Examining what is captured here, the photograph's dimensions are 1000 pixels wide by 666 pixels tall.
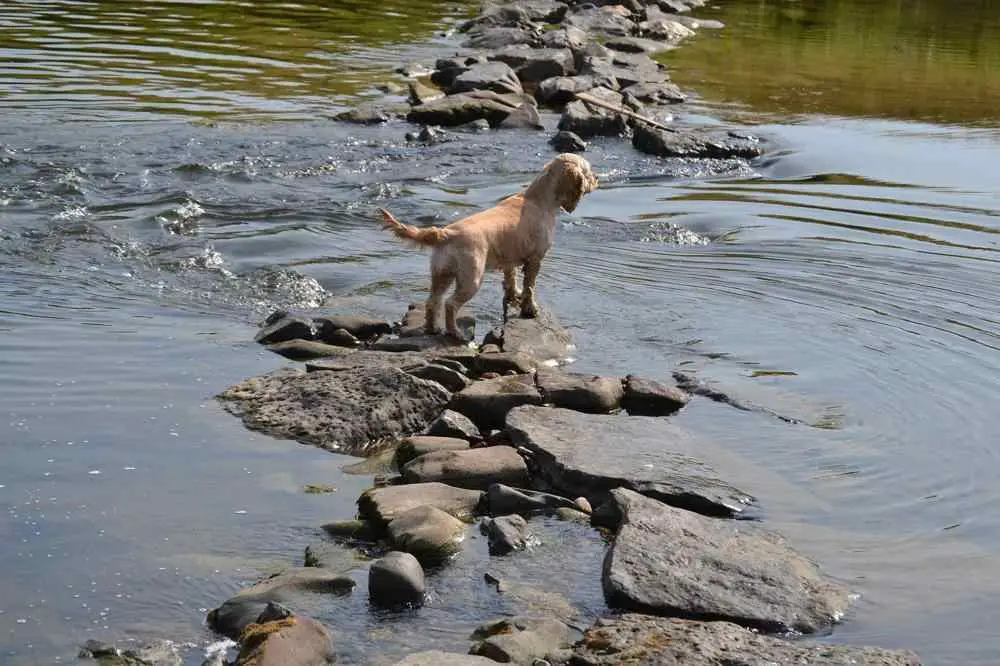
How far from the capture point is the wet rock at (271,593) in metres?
5.86

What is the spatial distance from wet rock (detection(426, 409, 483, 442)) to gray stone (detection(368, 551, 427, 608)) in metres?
1.97

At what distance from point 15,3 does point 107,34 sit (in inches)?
163

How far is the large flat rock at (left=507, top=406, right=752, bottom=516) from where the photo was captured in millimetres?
7383

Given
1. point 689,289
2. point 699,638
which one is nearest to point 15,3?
point 689,289

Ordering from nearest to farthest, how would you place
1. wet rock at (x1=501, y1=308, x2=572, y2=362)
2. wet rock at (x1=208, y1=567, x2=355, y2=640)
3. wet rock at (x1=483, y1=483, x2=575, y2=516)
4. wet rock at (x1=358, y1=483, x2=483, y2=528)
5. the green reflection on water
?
wet rock at (x1=208, y1=567, x2=355, y2=640) < wet rock at (x1=358, y1=483, x2=483, y2=528) < wet rock at (x1=483, y1=483, x2=575, y2=516) < wet rock at (x1=501, y1=308, x2=572, y2=362) < the green reflection on water

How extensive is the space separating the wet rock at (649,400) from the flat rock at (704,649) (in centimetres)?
293

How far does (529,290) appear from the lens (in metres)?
10.2

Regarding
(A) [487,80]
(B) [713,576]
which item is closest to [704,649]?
(B) [713,576]

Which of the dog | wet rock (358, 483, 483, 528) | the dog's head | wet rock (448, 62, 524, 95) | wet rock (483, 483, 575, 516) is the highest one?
the dog's head

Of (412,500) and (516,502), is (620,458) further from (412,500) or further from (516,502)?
(412,500)

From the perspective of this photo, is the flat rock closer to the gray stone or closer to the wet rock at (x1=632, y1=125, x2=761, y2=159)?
the gray stone

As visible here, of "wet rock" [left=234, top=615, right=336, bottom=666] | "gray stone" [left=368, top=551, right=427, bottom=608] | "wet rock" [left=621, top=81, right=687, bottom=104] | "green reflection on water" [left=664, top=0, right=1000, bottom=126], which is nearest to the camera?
"wet rock" [left=234, top=615, right=336, bottom=666]

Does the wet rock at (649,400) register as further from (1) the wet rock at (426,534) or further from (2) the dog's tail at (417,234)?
(1) the wet rock at (426,534)

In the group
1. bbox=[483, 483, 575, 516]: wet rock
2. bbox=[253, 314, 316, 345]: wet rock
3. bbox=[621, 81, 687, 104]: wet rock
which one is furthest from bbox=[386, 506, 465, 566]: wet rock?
bbox=[621, 81, 687, 104]: wet rock
